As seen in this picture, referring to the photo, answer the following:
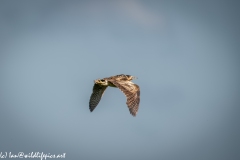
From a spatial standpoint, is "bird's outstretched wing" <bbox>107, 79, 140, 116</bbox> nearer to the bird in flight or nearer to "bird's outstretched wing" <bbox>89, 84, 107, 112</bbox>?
the bird in flight

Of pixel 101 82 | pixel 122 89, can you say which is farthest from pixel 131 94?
pixel 101 82

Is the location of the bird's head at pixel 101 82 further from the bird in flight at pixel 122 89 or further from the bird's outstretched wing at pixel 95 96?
the bird's outstretched wing at pixel 95 96

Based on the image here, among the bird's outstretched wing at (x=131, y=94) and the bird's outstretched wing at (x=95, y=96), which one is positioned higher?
the bird's outstretched wing at (x=95, y=96)

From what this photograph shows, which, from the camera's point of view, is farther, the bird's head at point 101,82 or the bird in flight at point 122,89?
the bird's head at point 101,82

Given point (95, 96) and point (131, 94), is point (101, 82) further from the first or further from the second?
point (131, 94)

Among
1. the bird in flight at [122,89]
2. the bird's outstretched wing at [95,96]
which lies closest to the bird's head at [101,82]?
the bird in flight at [122,89]

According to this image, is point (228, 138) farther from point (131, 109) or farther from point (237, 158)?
point (131, 109)

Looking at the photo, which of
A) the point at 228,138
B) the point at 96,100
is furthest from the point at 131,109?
the point at 228,138
